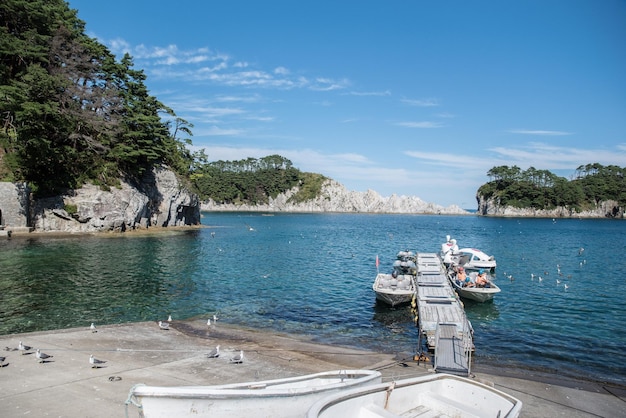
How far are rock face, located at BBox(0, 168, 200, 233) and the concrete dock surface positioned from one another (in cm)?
4511

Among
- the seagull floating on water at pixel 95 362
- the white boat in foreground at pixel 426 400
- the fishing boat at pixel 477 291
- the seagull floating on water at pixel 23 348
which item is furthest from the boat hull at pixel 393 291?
the seagull floating on water at pixel 23 348

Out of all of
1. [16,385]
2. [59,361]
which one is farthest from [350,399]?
[59,361]

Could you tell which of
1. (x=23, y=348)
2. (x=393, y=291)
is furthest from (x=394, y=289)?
(x=23, y=348)

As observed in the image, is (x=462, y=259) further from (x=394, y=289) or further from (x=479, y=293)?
(x=394, y=289)

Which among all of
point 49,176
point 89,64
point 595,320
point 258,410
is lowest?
point 595,320

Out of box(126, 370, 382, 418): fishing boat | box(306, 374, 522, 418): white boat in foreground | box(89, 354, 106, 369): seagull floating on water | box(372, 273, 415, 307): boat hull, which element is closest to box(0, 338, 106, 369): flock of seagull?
box(89, 354, 106, 369): seagull floating on water

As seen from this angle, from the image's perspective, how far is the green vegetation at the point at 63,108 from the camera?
166ft

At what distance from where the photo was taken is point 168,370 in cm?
1249

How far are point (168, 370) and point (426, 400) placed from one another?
7.72 m

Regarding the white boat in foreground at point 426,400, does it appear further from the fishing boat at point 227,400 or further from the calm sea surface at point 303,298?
the calm sea surface at point 303,298

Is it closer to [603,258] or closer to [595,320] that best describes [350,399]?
[595,320]

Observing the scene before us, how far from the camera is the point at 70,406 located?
31.1ft

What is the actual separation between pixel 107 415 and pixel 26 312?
1615 centimetres

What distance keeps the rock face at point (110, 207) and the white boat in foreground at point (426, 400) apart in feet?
184
